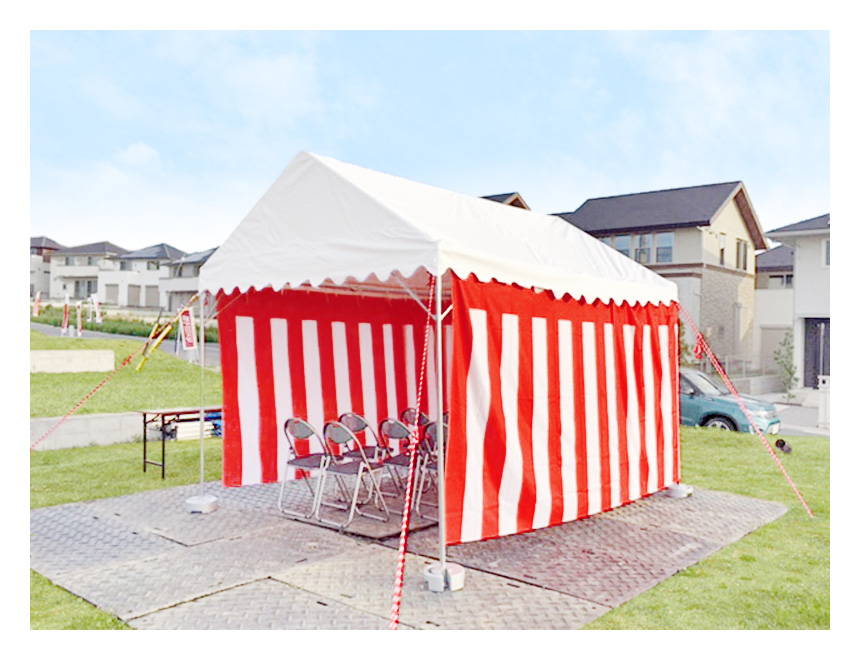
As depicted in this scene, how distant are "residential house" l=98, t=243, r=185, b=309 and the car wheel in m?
40.4

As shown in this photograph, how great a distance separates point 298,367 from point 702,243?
20.0 metres

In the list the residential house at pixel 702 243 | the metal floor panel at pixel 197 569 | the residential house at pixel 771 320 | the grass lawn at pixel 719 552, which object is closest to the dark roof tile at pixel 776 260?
the residential house at pixel 771 320

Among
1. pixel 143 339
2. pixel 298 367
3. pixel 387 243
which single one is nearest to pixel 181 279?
pixel 143 339

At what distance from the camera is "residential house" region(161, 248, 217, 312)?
4344cm

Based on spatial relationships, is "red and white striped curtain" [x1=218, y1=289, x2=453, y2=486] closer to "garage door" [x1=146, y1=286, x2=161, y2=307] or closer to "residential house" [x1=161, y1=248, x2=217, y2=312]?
"residential house" [x1=161, y1=248, x2=217, y2=312]

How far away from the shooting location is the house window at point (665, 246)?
Result: 25.0m

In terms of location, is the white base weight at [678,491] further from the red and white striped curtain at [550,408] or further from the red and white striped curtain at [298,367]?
the red and white striped curtain at [298,367]

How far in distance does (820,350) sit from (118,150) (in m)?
19.1

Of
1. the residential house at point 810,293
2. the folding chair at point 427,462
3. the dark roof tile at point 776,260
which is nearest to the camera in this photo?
the folding chair at point 427,462

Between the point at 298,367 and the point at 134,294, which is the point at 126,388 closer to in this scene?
the point at 298,367

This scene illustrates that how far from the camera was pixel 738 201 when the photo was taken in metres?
27.0

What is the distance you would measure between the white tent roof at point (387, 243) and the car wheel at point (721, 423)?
5948mm

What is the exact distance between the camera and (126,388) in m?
16.5

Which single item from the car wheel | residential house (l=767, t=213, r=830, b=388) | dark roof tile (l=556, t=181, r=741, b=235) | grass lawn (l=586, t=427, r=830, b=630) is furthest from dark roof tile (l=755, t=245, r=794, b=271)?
grass lawn (l=586, t=427, r=830, b=630)
